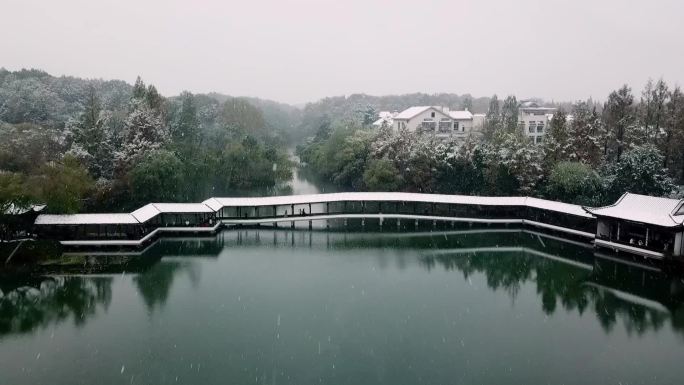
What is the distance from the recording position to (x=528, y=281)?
22.4m

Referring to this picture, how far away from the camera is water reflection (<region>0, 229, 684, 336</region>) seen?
1906 centimetres

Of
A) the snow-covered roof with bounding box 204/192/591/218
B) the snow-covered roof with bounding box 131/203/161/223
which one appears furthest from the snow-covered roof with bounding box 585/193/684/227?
the snow-covered roof with bounding box 131/203/161/223

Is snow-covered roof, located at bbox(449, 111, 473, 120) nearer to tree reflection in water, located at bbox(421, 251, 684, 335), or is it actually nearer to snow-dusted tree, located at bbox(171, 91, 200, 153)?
snow-dusted tree, located at bbox(171, 91, 200, 153)

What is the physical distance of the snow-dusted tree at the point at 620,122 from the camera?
34.7m

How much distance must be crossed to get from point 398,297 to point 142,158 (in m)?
21.5

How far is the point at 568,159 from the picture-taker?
111ft

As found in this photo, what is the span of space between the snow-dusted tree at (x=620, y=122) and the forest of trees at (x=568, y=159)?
6cm

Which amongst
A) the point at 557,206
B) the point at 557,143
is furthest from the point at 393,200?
the point at 557,143

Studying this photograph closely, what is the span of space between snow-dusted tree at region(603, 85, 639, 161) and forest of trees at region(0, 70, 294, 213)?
25.5 metres

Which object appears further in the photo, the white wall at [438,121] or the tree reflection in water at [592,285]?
the white wall at [438,121]

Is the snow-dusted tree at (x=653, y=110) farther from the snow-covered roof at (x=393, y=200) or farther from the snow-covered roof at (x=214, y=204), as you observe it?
the snow-covered roof at (x=214, y=204)

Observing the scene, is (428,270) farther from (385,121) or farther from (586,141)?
(385,121)

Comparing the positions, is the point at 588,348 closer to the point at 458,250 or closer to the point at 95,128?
the point at 458,250

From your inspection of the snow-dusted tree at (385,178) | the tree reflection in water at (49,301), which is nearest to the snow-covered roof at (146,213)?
the tree reflection in water at (49,301)
